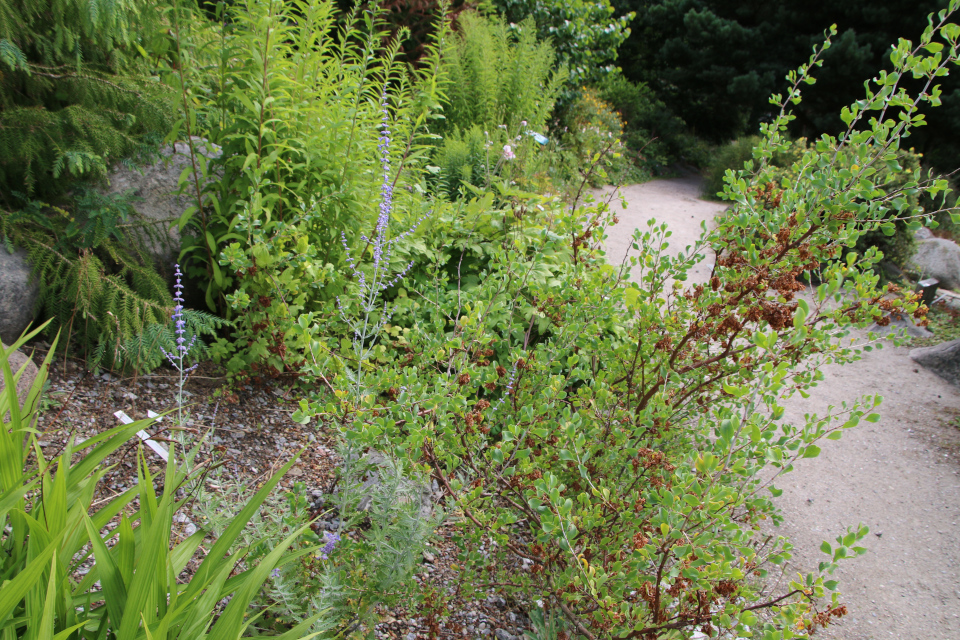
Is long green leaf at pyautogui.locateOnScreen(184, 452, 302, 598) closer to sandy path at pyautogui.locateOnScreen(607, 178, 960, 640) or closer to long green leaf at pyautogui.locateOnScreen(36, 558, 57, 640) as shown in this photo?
long green leaf at pyautogui.locateOnScreen(36, 558, 57, 640)

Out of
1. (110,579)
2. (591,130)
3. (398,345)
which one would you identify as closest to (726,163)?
(591,130)

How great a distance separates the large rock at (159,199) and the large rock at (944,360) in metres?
6.47

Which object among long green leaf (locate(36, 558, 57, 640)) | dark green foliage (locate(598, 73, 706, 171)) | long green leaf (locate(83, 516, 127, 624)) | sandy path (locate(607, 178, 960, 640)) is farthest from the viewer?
dark green foliage (locate(598, 73, 706, 171))

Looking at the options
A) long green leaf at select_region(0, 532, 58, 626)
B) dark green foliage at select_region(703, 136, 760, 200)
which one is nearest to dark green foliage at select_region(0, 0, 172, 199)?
long green leaf at select_region(0, 532, 58, 626)

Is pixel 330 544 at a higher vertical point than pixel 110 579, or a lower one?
lower

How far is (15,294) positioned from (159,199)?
0.81 metres

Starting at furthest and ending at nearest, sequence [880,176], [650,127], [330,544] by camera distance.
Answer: [650,127] < [880,176] < [330,544]

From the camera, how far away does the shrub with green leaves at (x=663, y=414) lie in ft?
4.50

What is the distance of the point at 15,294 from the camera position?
8.05 feet

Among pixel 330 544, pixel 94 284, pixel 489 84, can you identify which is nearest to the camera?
pixel 330 544

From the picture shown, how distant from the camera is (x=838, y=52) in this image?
11430 mm

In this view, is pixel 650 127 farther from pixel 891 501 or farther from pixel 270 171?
pixel 270 171

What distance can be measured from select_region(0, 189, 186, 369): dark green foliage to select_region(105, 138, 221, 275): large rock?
0.18 meters

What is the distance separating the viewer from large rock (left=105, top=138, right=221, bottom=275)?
282 cm
